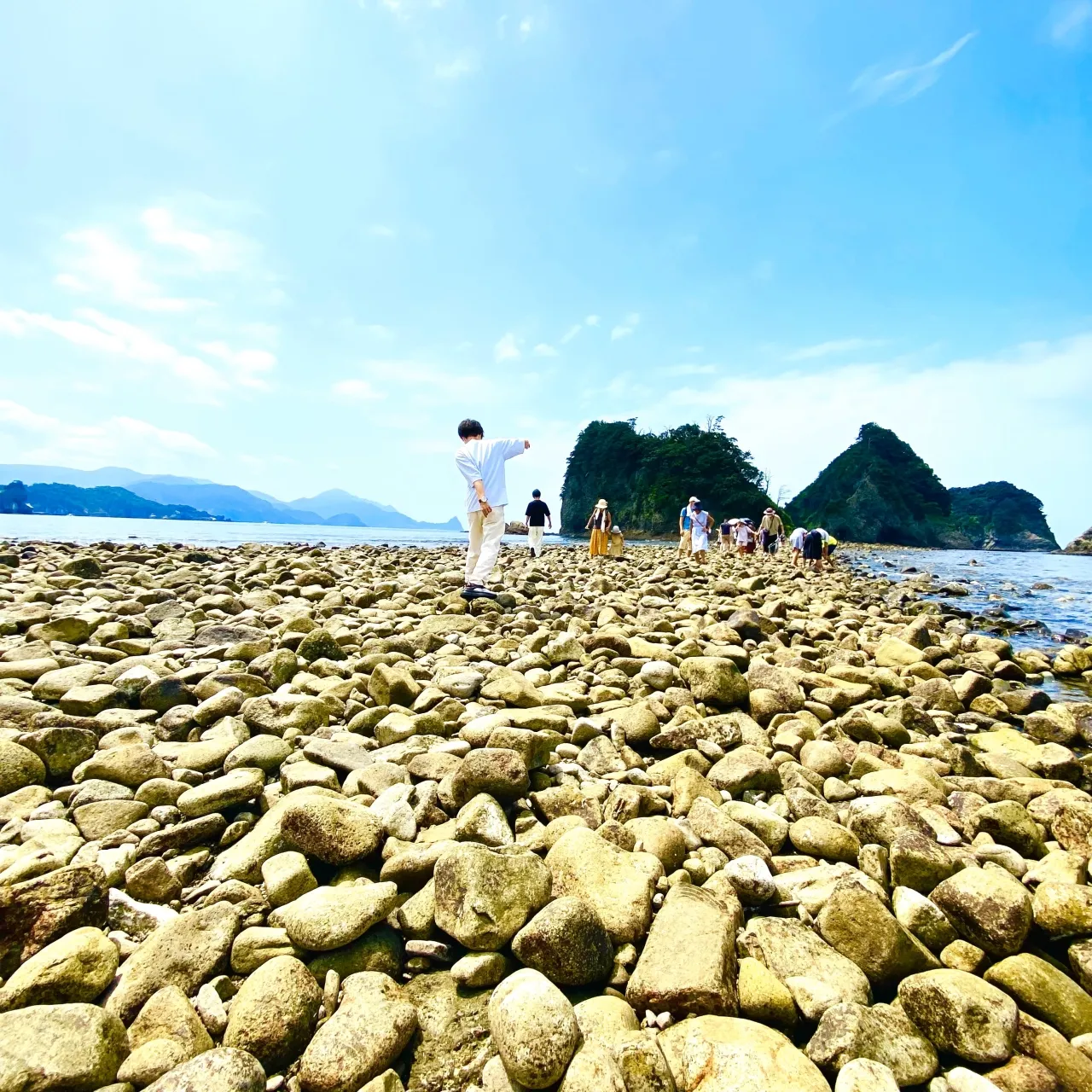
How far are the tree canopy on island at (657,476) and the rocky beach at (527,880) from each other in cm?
6555

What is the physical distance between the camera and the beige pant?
749 cm

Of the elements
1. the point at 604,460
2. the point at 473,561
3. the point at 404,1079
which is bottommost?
the point at 404,1079

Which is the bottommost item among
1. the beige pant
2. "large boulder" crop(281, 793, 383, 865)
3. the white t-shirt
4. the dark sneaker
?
"large boulder" crop(281, 793, 383, 865)

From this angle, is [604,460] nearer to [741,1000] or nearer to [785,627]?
[785,627]

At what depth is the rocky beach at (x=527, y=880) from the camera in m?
1.45

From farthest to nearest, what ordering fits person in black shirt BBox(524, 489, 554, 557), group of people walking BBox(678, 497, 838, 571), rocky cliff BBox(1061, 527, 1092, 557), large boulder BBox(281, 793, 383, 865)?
rocky cliff BBox(1061, 527, 1092, 557), group of people walking BBox(678, 497, 838, 571), person in black shirt BBox(524, 489, 554, 557), large boulder BBox(281, 793, 383, 865)

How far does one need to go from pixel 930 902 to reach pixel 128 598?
7253 mm

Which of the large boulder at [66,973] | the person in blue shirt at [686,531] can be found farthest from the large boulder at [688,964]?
the person in blue shirt at [686,531]

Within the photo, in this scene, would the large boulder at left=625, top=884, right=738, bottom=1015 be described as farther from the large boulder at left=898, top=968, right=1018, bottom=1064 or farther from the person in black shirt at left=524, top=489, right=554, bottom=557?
the person in black shirt at left=524, top=489, right=554, bottom=557

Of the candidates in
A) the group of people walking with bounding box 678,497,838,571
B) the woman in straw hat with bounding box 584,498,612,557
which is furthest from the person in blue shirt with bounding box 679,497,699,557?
the woman in straw hat with bounding box 584,498,612,557

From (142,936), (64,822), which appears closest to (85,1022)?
(142,936)

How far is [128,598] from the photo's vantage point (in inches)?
250

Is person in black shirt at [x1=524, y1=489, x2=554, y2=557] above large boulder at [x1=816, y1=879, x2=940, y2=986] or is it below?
above

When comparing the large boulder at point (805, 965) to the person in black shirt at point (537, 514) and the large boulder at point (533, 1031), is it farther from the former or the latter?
the person in black shirt at point (537, 514)
